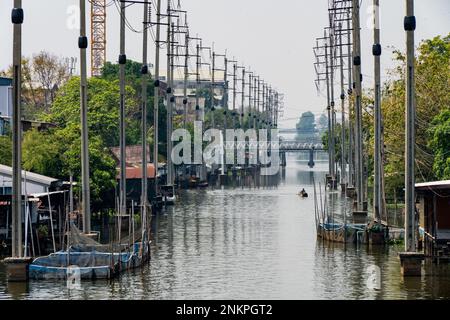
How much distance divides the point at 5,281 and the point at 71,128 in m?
32.1

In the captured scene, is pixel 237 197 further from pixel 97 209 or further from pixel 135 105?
pixel 97 209

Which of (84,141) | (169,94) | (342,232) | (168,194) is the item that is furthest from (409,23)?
(169,94)

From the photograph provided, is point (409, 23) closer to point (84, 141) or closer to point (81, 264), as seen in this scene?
point (81, 264)

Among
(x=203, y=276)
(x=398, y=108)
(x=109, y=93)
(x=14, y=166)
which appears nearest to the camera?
(x=14, y=166)

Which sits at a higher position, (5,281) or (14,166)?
(14,166)

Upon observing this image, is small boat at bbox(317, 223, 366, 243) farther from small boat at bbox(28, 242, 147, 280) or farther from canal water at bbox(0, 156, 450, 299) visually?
small boat at bbox(28, 242, 147, 280)

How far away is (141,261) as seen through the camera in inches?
2344

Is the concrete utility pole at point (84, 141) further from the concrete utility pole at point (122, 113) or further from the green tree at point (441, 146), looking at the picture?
the green tree at point (441, 146)

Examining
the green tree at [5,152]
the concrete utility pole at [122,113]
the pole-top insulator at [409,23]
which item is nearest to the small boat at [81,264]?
the pole-top insulator at [409,23]

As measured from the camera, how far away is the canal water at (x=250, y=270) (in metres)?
50.8

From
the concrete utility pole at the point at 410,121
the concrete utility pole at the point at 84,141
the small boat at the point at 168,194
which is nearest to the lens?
the concrete utility pole at the point at 410,121

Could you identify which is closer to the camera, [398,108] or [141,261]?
[141,261]

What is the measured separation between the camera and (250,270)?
59656 millimetres
